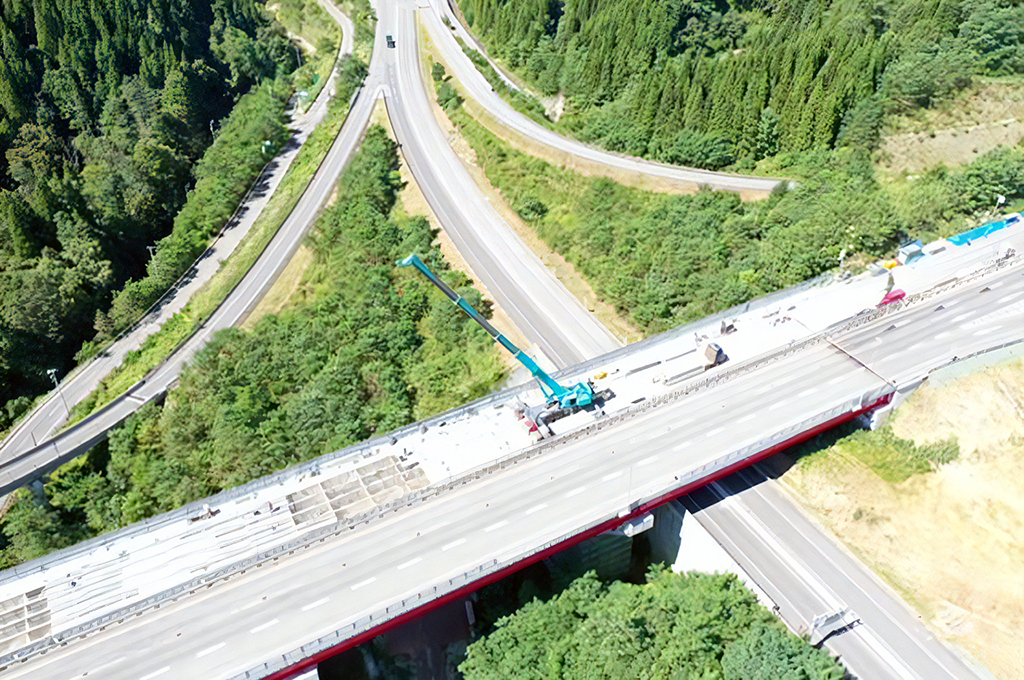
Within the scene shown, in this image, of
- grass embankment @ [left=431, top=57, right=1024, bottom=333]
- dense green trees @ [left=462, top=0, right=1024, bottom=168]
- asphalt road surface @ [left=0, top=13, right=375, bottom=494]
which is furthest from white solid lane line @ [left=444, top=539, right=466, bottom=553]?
dense green trees @ [left=462, top=0, right=1024, bottom=168]

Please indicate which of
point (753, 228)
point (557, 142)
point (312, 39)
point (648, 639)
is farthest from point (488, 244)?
point (312, 39)

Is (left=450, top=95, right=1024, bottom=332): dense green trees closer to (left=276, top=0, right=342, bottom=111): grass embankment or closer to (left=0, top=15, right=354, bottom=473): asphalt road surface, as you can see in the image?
(left=0, top=15, right=354, bottom=473): asphalt road surface

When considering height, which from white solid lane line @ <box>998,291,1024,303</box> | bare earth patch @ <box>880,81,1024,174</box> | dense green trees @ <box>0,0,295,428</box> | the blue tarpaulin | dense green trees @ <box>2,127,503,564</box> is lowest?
white solid lane line @ <box>998,291,1024,303</box>

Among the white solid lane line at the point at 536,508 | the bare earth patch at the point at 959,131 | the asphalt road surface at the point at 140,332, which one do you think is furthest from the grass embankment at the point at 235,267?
the bare earth patch at the point at 959,131

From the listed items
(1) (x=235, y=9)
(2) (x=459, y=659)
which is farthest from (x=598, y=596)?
(1) (x=235, y=9)

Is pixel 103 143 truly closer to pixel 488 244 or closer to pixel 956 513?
pixel 488 244
